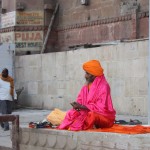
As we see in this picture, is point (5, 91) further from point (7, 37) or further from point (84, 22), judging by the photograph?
point (7, 37)

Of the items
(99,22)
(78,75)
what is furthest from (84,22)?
(78,75)

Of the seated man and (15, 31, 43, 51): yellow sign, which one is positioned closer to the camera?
the seated man

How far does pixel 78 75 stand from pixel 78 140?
8837 millimetres

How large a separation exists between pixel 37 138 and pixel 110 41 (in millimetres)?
8877

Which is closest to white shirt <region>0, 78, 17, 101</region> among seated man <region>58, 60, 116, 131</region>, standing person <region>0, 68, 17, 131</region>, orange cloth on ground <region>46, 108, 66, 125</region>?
standing person <region>0, 68, 17, 131</region>

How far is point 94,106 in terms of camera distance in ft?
22.6

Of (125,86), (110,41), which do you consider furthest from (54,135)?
(110,41)

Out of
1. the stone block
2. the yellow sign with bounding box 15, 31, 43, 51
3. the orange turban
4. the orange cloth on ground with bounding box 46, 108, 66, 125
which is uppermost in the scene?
the yellow sign with bounding box 15, 31, 43, 51

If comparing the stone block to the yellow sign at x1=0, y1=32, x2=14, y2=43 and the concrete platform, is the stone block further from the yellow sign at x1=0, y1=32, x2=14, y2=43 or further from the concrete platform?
the yellow sign at x1=0, y1=32, x2=14, y2=43

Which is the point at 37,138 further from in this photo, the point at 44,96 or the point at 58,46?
the point at 58,46

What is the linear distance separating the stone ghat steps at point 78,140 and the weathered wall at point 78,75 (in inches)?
230

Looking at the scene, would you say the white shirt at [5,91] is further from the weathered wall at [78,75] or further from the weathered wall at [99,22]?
the weathered wall at [99,22]

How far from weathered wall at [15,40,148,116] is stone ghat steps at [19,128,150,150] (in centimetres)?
585

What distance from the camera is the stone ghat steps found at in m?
5.96
